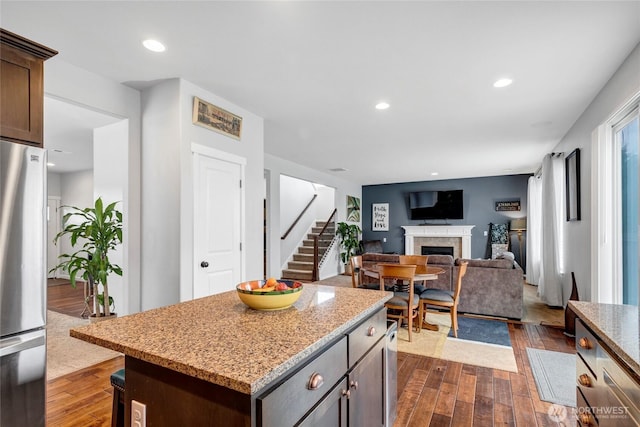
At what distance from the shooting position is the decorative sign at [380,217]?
388 inches

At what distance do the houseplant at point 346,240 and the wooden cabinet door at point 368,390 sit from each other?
6729 mm

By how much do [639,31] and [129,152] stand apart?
13.7ft

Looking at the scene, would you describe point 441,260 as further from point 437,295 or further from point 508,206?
point 508,206

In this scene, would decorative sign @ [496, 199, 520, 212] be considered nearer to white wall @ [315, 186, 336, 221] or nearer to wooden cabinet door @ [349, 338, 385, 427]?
white wall @ [315, 186, 336, 221]

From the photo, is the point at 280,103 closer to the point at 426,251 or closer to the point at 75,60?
the point at 75,60

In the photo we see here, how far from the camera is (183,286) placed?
2861 mm

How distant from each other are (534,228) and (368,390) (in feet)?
23.0

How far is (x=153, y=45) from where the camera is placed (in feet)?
7.63

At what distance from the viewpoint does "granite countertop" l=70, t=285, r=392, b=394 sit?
2.87ft

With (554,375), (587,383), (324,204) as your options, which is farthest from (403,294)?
(324,204)

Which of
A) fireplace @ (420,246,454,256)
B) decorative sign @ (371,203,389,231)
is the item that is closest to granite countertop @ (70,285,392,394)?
fireplace @ (420,246,454,256)

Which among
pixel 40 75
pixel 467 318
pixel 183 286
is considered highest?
pixel 40 75

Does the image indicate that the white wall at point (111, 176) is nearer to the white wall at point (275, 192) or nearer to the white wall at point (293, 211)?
the white wall at point (275, 192)

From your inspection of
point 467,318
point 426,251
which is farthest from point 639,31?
point 426,251
